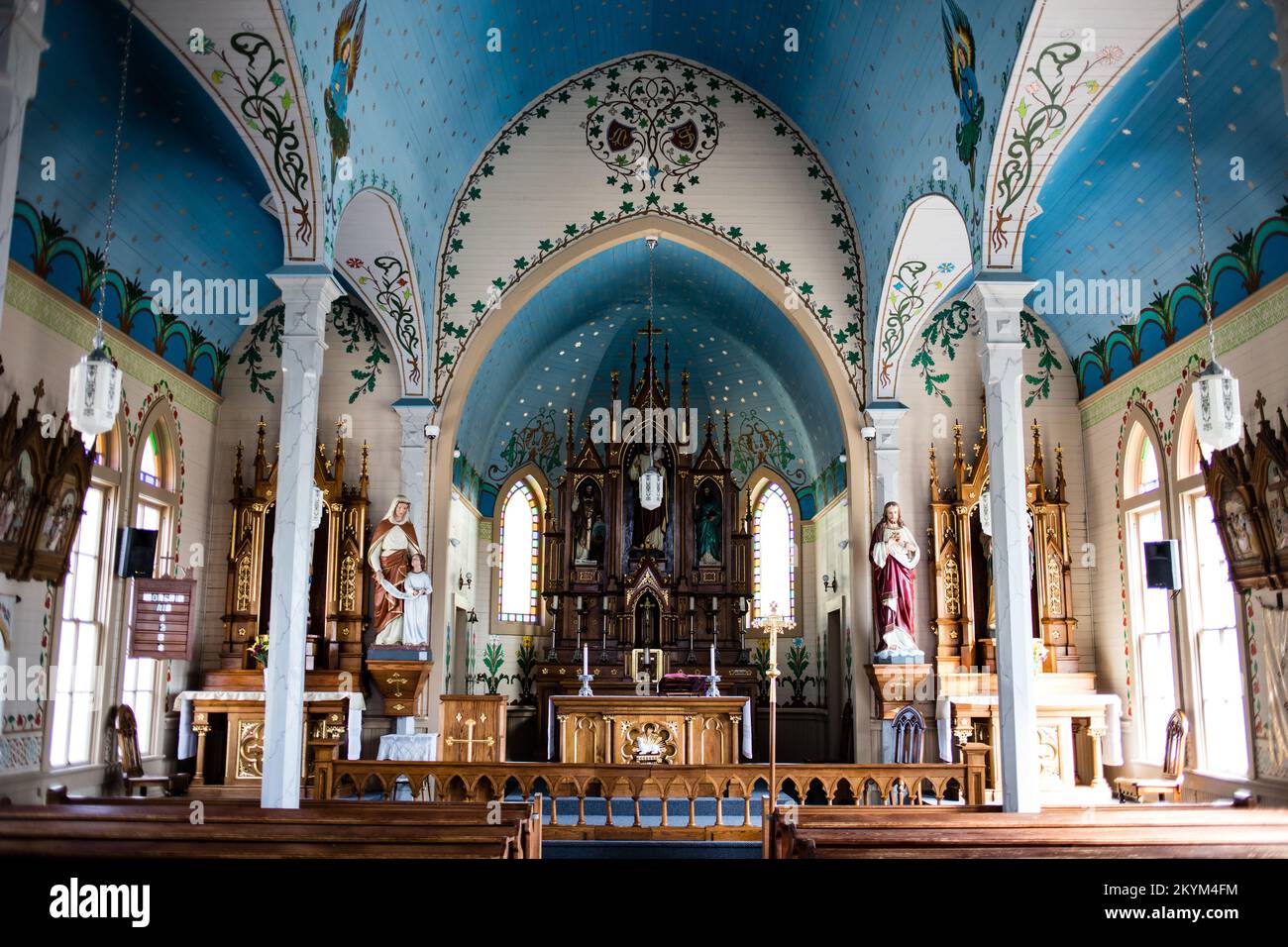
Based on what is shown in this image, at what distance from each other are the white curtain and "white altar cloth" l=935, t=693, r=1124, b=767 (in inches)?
110

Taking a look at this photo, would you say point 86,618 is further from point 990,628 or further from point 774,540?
point 774,540

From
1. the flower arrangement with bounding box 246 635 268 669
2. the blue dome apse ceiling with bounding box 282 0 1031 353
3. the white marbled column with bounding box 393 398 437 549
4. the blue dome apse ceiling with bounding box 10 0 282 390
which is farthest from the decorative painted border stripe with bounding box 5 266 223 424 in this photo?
the flower arrangement with bounding box 246 635 268 669

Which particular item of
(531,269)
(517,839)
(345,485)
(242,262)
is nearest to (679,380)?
(531,269)

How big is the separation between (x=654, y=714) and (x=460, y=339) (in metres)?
5.39

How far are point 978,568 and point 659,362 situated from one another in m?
7.36

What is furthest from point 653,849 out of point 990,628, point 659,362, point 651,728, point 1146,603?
point 659,362

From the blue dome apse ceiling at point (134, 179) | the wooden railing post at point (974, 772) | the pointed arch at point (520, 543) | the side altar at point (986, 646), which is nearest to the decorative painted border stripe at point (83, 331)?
the blue dome apse ceiling at point (134, 179)

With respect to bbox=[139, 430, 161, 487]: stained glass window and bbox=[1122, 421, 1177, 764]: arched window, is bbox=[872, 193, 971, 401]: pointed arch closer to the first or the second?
bbox=[1122, 421, 1177, 764]: arched window

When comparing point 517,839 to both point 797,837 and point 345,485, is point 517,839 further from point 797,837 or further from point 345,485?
point 345,485

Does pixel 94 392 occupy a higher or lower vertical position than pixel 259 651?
higher

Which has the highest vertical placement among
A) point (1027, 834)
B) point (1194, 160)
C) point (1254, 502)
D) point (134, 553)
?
point (1194, 160)

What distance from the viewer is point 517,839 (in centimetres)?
627

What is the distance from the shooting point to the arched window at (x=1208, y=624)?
453 inches

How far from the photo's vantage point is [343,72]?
32.7 ft
